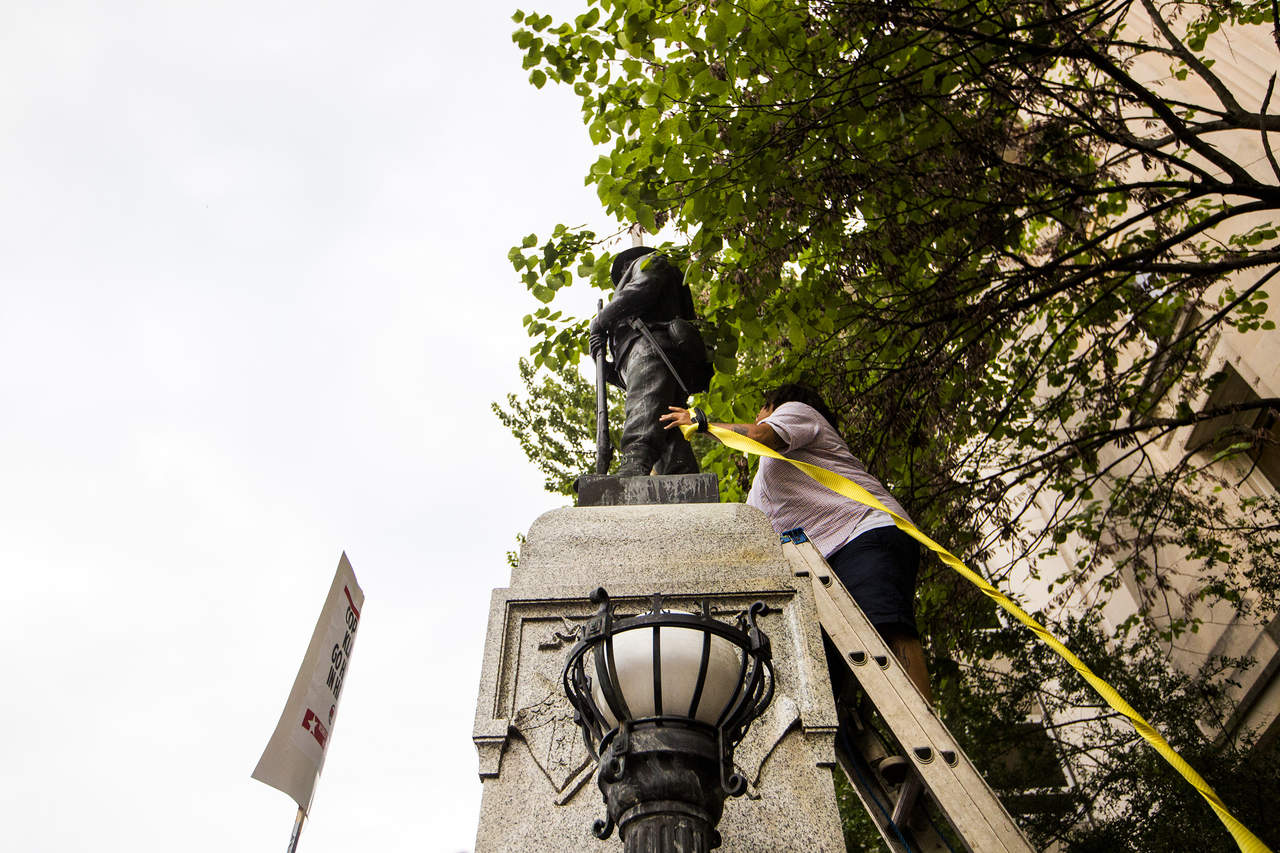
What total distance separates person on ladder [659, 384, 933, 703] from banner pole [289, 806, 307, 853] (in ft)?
7.88

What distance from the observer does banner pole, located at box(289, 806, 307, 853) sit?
3.91 metres

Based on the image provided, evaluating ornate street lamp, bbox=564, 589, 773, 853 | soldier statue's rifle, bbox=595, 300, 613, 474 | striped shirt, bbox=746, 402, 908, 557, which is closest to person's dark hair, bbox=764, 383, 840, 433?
striped shirt, bbox=746, 402, 908, 557

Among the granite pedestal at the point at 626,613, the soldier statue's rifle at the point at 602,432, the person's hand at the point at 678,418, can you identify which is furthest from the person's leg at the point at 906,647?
the soldier statue's rifle at the point at 602,432

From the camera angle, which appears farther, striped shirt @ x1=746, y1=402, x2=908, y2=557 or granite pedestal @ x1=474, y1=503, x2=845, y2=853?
striped shirt @ x1=746, y1=402, x2=908, y2=557

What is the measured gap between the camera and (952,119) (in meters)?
6.04

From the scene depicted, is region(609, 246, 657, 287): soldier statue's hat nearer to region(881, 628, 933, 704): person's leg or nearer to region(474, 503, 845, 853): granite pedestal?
region(474, 503, 845, 853): granite pedestal

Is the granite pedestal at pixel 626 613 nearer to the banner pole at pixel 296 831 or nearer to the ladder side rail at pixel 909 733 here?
the ladder side rail at pixel 909 733

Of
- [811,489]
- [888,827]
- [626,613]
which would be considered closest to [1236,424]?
[811,489]

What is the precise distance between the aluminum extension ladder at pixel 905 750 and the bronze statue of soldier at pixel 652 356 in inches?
41.1

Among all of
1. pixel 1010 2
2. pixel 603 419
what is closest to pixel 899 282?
pixel 1010 2

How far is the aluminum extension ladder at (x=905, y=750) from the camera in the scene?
283cm

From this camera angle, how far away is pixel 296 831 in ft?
A: 12.8

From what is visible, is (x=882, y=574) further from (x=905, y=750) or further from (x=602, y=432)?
(x=602, y=432)

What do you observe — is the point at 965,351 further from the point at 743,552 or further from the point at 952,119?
the point at 743,552
